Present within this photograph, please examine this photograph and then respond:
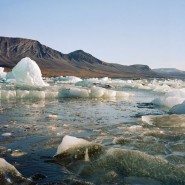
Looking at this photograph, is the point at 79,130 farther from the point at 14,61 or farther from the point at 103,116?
the point at 14,61

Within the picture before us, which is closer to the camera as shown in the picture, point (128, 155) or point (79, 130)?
point (128, 155)

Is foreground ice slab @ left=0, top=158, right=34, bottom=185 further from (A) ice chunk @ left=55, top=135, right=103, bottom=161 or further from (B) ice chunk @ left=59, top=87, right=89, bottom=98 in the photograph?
(B) ice chunk @ left=59, top=87, right=89, bottom=98

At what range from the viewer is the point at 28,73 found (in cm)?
2320

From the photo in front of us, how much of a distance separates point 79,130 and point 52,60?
375 feet

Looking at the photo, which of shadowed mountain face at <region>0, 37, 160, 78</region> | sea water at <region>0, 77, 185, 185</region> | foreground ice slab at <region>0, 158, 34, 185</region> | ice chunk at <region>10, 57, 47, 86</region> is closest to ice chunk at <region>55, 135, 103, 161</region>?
sea water at <region>0, 77, 185, 185</region>

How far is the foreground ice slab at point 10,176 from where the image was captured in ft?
12.9

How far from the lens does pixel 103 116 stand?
10.2 meters

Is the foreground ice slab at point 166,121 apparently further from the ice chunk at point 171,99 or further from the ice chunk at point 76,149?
the ice chunk at point 171,99

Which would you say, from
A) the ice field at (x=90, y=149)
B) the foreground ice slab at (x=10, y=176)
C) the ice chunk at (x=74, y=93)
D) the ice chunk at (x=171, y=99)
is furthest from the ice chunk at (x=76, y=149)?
the ice chunk at (x=74, y=93)

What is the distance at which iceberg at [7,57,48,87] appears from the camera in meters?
23.0

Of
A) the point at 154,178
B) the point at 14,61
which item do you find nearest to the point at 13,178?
the point at 154,178

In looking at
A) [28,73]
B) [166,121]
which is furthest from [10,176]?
[28,73]

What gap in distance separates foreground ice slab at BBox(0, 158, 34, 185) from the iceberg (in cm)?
1910

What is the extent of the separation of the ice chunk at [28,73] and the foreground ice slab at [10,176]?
19096 mm
